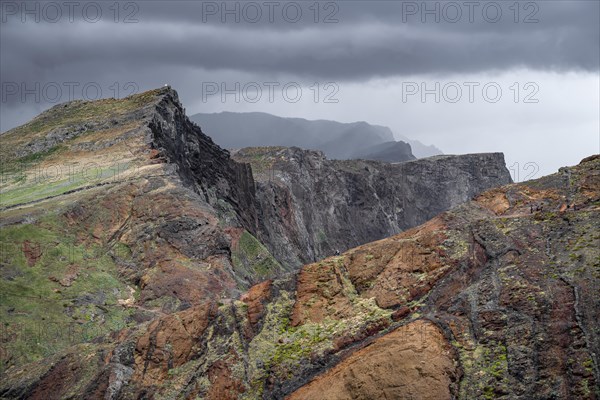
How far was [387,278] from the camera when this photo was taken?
21.4 meters

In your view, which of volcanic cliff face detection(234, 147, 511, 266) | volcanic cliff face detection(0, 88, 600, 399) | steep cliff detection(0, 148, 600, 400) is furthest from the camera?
volcanic cliff face detection(234, 147, 511, 266)

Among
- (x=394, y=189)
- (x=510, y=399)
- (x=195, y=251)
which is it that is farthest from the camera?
(x=394, y=189)

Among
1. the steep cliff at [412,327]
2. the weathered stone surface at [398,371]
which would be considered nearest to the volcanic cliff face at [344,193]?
the steep cliff at [412,327]

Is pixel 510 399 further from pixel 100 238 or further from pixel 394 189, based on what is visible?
pixel 394 189

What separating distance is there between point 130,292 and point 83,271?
9.33 ft

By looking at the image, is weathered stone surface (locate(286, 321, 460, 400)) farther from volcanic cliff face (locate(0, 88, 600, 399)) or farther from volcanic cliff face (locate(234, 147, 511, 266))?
volcanic cliff face (locate(234, 147, 511, 266))

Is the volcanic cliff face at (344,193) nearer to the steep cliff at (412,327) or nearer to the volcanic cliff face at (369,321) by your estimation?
the volcanic cliff face at (369,321)

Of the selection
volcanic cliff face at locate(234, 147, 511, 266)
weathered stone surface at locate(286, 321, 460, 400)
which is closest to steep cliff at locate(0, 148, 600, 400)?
weathered stone surface at locate(286, 321, 460, 400)

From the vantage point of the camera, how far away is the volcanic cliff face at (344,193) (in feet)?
319

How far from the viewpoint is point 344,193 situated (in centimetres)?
12950

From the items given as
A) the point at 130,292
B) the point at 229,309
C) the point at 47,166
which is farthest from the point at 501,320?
the point at 47,166

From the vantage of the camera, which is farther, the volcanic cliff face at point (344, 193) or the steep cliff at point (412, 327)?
the volcanic cliff face at point (344, 193)

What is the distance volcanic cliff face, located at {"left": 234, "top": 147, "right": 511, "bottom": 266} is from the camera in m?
97.3

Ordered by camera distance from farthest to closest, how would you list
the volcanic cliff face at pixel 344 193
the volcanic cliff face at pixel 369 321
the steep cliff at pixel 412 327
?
the volcanic cliff face at pixel 344 193
the volcanic cliff face at pixel 369 321
the steep cliff at pixel 412 327
